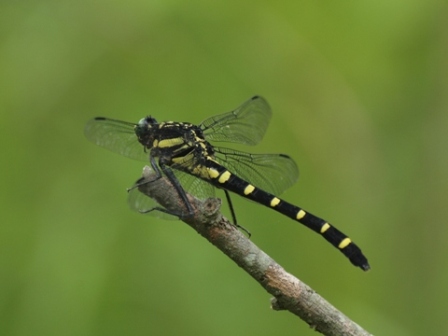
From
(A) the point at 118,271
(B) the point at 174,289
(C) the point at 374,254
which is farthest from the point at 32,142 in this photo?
(C) the point at 374,254

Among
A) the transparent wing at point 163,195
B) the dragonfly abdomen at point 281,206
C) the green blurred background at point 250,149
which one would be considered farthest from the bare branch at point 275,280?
the green blurred background at point 250,149

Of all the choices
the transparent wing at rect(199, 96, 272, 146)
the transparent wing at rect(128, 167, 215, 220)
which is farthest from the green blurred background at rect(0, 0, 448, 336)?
the transparent wing at rect(128, 167, 215, 220)

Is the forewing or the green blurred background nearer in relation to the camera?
the forewing

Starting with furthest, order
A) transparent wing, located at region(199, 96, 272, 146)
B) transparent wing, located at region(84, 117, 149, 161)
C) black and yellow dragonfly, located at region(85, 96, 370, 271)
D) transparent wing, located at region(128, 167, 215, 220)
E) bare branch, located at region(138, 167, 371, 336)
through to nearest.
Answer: transparent wing, located at region(199, 96, 272, 146), transparent wing, located at region(84, 117, 149, 161), black and yellow dragonfly, located at region(85, 96, 370, 271), transparent wing, located at region(128, 167, 215, 220), bare branch, located at region(138, 167, 371, 336)

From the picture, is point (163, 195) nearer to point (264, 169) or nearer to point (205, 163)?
point (205, 163)

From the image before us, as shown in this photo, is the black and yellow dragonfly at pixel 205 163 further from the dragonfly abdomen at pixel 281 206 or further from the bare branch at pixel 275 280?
the bare branch at pixel 275 280

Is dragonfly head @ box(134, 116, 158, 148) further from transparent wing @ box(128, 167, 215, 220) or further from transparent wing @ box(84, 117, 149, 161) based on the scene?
transparent wing @ box(128, 167, 215, 220)

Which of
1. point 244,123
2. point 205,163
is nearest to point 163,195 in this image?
point 205,163
